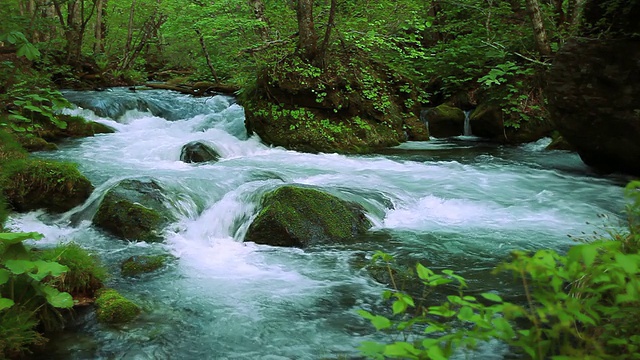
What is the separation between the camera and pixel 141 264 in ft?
16.9

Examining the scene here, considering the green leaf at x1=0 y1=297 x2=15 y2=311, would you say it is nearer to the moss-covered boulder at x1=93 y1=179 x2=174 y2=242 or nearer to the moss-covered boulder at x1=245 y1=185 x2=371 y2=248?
the moss-covered boulder at x1=93 y1=179 x2=174 y2=242

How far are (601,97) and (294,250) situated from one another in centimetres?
593

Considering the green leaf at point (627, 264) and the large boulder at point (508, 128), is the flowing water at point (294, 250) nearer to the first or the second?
the large boulder at point (508, 128)

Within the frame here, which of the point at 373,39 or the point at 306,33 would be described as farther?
the point at 306,33

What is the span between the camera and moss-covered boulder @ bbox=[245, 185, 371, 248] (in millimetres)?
5922

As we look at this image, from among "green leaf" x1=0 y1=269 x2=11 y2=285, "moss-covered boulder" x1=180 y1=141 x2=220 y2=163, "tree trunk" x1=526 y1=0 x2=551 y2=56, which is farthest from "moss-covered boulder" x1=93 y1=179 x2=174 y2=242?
"tree trunk" x1=526 y1=0 x2=551 y2=56

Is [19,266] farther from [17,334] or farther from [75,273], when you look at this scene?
[75,273]

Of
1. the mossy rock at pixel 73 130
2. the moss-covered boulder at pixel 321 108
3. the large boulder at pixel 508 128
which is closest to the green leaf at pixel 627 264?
the moss-covered boulder at pixel 321 108

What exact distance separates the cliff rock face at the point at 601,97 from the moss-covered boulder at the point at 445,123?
508 centimetres

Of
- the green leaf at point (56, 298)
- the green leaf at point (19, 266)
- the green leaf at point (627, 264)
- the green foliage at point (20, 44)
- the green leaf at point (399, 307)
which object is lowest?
the green leaf at point (56, 298)

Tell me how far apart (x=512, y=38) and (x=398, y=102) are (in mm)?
3685

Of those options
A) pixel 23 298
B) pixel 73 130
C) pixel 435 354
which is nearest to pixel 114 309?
pixel 23 298

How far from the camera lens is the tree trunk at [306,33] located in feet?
37.2

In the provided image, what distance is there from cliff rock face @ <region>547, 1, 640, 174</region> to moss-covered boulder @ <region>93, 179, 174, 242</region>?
6990 millimetres
